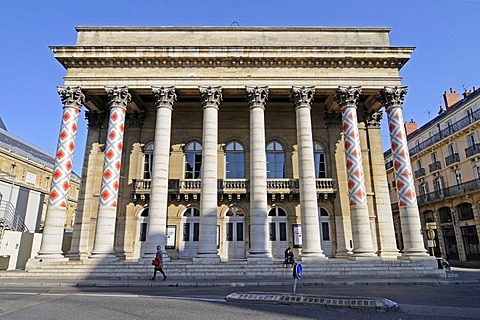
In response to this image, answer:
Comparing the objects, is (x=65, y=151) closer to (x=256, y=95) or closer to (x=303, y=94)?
(x=256, y=95)

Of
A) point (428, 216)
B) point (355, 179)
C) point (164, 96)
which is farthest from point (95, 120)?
point (428, 216)

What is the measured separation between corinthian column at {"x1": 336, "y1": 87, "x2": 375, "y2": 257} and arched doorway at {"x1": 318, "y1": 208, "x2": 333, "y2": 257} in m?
3.46

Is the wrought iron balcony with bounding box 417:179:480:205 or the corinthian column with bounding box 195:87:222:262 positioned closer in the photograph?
the corinthian column with bounding box 195:87:222:262

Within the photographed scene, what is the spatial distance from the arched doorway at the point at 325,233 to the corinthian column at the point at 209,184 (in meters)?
7.50

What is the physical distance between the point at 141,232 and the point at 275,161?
381 inches

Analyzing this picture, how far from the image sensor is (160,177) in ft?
56.7

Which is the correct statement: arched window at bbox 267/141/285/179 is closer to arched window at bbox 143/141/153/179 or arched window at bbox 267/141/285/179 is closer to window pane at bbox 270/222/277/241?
window pane at bbox 270/222/277/241

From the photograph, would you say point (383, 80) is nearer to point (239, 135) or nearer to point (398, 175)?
point (398, 175)

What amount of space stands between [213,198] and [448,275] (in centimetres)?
1128

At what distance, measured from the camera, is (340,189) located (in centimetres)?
2103

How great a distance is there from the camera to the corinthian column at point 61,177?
16547mm

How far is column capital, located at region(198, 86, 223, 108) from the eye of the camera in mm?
18578

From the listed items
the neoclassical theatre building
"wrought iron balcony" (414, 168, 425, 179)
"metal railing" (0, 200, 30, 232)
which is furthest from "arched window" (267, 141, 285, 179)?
"wrought iron balcony" (414, 168, 425, 179)

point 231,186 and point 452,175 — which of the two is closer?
point 231,186
